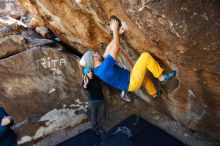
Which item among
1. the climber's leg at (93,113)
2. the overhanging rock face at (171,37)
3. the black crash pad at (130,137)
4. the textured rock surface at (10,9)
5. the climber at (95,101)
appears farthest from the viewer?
the textured rock surface at (10,9)

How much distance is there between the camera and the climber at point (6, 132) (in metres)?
5.25

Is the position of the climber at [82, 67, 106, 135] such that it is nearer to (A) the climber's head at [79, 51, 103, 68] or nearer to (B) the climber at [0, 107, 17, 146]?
(A) the climber's head at [79, 51, 103, 68]

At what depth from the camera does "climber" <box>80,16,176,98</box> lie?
5.26m

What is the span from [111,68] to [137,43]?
0.64 metres

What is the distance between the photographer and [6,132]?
5371 millimetres

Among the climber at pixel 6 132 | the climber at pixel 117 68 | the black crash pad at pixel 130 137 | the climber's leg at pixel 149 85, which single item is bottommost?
the black crash pad at pixel 130 137

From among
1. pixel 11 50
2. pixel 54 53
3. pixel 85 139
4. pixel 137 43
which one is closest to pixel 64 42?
pixel 54 53

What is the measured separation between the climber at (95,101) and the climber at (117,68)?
62 centimetres

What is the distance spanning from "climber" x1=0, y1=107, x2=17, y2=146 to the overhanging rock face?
7.76ft

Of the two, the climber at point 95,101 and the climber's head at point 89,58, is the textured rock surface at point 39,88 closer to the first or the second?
the climber at point 95,101

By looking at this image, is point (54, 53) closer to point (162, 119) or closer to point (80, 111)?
point (80, 111)

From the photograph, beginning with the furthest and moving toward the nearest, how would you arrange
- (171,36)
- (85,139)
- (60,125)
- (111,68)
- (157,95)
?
1. (60,125)
2. (85,139)
3. (157,95)
4. (111,68)
5. (171,36)

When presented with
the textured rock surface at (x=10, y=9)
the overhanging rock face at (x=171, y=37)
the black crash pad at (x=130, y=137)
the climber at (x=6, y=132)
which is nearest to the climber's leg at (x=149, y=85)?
the overhanging rock face at (x=171, y=37)

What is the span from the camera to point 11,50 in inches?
303
